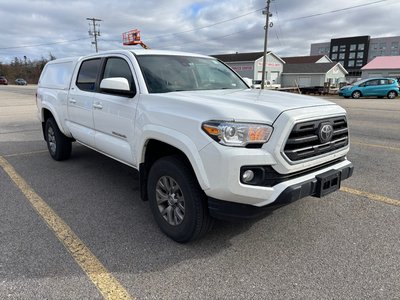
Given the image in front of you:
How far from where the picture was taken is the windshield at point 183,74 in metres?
3.69

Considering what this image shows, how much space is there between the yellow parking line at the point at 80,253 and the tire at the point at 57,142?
1.57 meters

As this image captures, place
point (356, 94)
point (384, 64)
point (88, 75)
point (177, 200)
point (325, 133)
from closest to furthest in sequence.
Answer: point (325, 133) → point (177, 200) → point (88, 75) → point (356, 94) → point (384, 64)

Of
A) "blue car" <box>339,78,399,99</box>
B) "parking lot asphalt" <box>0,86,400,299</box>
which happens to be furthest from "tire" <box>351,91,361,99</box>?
"parking lot asphalt" <box>0,86,400,299</box>

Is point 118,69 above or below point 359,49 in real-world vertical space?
below

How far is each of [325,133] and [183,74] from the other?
1.89 metres

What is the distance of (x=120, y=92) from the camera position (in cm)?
367

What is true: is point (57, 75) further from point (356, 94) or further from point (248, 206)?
point (356, 94)

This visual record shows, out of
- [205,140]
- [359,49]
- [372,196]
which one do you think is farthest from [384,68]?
[205,140]

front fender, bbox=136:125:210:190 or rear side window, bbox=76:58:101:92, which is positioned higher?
rear side window, bbox=76:58:101:92

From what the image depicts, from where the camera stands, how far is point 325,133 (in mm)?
2980

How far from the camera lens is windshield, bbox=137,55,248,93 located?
3.69m

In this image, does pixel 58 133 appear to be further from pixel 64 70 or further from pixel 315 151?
pixel 315 151

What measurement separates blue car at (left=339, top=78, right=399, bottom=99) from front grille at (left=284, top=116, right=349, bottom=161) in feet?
85.3

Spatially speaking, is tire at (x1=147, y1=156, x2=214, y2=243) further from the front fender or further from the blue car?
the blue car
